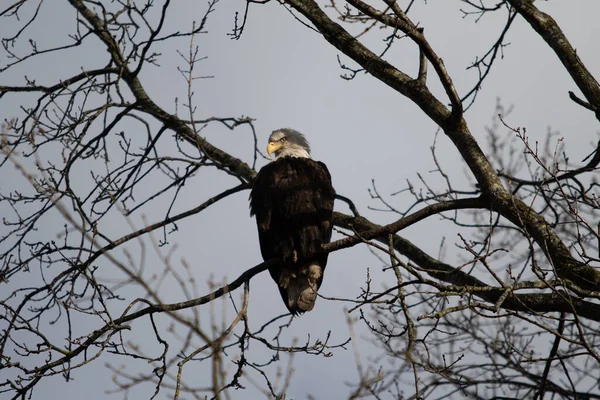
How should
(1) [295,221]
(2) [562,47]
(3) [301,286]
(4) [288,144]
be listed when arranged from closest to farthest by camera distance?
(2) [562,47]
(1) [295,221]
(3) [301,286]
(4) [288,144]

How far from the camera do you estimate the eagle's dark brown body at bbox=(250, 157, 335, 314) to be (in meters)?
4.67

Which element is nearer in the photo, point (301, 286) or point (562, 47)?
point (562, 47)

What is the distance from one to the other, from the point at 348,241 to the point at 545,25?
1.73m

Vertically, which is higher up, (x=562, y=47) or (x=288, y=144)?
(x=288, y=144)

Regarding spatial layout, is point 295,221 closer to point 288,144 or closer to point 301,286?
point 301,286

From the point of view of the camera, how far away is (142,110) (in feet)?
19.3

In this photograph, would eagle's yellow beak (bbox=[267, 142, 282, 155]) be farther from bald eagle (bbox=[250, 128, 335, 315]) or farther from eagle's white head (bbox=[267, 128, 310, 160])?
bald eagle (bbox=[250, 128, 335, 315])

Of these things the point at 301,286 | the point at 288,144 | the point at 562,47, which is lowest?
the point at 301,286

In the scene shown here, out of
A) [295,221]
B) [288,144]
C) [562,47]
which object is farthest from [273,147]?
[562,47]

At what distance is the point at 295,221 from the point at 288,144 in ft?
3.78

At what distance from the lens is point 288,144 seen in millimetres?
5668

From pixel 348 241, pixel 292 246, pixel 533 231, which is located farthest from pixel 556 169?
pixel 292 246

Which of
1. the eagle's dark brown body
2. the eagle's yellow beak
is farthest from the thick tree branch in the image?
the eagle's yellow beak

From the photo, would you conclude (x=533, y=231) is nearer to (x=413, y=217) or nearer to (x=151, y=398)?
(x=413, y=217)
